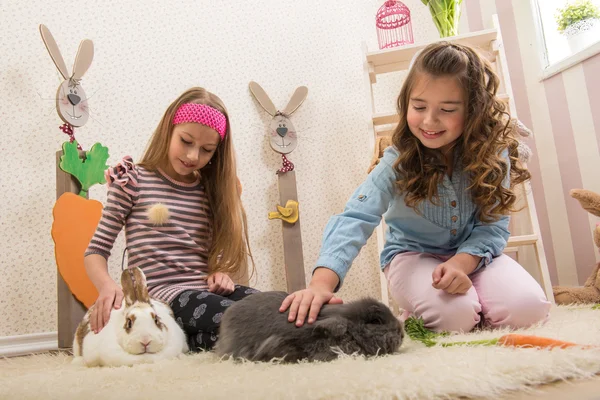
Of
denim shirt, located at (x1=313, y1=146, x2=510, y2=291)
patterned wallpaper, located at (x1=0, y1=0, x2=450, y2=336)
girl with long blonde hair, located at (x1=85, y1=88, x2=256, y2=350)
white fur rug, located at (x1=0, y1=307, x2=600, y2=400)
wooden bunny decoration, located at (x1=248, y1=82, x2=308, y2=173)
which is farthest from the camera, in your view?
wooden bunny decoration, located at (x1=248, y1=82, x2=308, y2=173)

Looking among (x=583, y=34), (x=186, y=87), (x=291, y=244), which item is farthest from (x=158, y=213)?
(x=583, y=34)

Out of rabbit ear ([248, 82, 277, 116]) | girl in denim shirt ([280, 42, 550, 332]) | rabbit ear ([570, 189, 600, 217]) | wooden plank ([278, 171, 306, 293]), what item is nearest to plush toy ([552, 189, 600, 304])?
rabbit ear ([570, 189, 600, 217])

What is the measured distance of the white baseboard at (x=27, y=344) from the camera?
128 cm

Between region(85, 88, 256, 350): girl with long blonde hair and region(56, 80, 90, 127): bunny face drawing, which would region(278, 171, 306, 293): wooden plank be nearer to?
region(85, 88, 256, 350): girl with long blonde hair

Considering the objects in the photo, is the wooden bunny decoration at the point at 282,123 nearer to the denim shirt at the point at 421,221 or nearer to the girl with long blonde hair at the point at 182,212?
the girl with long blonde hair at the point at 182,212

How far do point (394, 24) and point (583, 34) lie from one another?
2.03 ft

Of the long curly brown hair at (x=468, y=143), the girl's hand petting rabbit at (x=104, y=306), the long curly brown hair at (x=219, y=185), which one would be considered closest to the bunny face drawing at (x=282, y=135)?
the long curly brown hair at (x=219, y=185)

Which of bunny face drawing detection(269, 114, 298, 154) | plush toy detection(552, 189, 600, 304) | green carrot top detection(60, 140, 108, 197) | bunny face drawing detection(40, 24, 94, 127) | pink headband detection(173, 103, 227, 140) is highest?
bunny face drawing detection(40, 24, 94, 127)

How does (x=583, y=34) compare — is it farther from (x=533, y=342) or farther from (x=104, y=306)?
(x=104, y=306)

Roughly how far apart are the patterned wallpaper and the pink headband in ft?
1.64

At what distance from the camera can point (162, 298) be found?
0.99 meters

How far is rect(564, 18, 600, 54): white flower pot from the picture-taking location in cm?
154

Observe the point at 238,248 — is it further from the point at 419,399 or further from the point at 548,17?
the point at 548,17

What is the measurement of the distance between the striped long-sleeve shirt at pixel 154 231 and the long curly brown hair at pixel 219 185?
4cm
